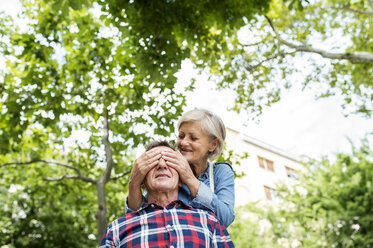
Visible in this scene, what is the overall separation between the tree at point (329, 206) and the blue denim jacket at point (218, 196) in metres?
16.0

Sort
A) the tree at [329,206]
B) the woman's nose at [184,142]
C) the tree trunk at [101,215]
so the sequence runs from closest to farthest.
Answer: the woman's nose at [184,142] → the tree trunk at [101,215] → the tree at [329,206]

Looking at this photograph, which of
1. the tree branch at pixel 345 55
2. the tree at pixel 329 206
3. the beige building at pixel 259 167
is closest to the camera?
the tree branch at pixel 345 55

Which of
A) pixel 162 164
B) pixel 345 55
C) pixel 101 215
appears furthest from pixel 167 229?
pixel 345 55

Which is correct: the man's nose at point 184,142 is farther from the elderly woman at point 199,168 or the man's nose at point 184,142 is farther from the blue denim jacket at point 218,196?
the blue denim jacket at point 218,196

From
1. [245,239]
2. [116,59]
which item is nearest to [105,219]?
Result: [116,59]

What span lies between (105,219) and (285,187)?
1650cm

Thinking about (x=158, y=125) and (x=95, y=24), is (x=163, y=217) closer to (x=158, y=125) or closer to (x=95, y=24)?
(x=158, y=125)

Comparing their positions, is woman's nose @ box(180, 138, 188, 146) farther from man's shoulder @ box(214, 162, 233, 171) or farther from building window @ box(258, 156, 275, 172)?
building window @ box(258, 156, 275, 172)

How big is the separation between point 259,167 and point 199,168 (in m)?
32.4

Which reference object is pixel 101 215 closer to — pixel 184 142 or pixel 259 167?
pixel 184 142

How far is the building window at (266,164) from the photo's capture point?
35050mm

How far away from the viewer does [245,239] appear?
20.7 metres

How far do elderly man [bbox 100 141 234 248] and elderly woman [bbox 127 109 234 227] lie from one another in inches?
2.8

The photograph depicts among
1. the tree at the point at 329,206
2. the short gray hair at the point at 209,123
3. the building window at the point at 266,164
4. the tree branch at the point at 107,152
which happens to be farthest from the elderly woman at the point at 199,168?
the building window at the point at 266,164
